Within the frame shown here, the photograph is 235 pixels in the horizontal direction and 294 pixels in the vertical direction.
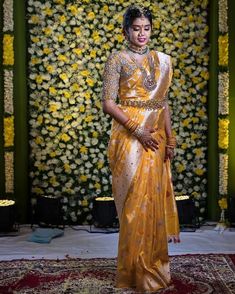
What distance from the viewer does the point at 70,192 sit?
496 cm

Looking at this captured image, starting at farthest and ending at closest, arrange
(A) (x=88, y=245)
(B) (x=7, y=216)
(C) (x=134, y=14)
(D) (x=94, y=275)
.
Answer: (B) (x=7, y=216)
(A) (x=88, y=245)
(D) (x=94, y=275)
(C) (x=134, y=14)

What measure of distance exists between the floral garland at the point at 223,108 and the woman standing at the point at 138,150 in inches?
72.3

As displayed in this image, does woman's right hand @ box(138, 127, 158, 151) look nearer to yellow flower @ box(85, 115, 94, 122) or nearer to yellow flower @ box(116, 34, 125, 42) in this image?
yellow flower @ box(85, 115, 94, 122)

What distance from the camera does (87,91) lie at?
4.89 meters

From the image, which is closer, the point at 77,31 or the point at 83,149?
the point at 77,31

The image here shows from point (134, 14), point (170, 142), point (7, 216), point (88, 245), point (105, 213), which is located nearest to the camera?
point (134, 14)

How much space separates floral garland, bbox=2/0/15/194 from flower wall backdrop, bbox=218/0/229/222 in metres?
1.91

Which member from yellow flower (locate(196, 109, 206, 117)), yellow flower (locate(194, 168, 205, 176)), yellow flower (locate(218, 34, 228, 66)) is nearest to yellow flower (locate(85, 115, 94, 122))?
yellow flower (locate(196, 109, 206, 117))

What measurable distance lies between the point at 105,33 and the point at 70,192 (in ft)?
5.03

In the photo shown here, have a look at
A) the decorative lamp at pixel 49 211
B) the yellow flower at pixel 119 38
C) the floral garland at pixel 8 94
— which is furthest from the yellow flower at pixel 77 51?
the decorative lamp at pixel 49 211

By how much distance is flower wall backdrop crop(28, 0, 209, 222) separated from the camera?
15.9 feet

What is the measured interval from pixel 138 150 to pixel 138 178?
0.53 feet

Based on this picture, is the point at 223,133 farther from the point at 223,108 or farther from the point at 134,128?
the point at 134,128

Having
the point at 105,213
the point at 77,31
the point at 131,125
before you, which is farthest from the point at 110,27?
the point at 131,125
